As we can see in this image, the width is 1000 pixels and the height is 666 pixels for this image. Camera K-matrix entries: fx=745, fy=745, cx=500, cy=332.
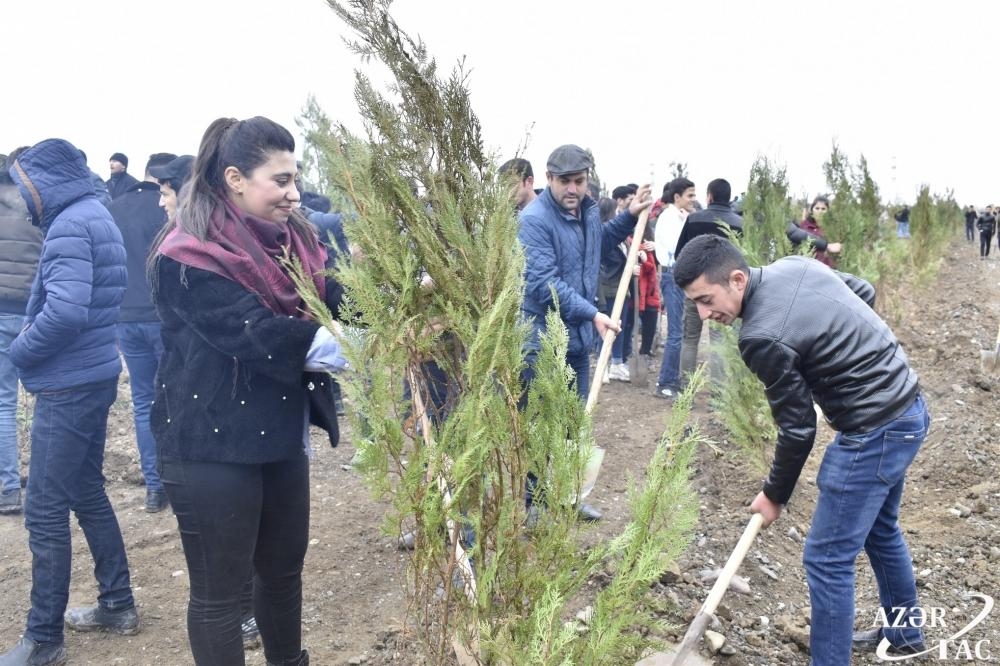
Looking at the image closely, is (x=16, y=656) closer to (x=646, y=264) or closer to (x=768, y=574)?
(x=768, y=574)

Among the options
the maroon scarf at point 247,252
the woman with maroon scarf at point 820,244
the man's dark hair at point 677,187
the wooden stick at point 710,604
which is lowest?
the wooden stick at point 710,604

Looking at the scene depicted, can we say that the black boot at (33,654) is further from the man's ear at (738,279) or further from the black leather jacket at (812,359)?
the man's ear at (738,279)

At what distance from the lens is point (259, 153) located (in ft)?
7.64

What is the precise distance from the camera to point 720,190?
6473 mm

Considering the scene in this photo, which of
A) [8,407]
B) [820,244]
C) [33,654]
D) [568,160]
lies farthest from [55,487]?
[820,244]

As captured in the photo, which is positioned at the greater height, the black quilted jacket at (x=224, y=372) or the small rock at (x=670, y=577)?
the black quilted jacket at (x=224, y=372)

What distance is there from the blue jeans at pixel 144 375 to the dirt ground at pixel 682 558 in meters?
0.37

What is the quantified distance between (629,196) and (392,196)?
7.07 metres

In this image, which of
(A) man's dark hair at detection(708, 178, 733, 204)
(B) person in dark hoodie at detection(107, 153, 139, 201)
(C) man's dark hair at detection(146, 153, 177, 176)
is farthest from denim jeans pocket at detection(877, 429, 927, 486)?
(B) person in dark hoodie at detection(107, 153, 139, 201)

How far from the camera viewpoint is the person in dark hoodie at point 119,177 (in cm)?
605

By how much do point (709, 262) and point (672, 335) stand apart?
188 inches

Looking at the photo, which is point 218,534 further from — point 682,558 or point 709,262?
point 682,558

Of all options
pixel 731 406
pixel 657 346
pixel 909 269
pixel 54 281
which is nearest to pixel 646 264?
pixel 657 346

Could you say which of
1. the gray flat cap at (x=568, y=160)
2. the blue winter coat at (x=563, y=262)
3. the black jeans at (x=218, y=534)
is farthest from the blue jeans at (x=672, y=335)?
the black jeans at (x=218, y=534)
